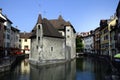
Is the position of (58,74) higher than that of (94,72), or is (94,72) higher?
(58,74)

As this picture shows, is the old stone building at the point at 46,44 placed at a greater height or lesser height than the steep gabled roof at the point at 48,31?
lesser

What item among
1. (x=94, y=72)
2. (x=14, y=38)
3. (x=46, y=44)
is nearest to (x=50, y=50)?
(x=46, y=44)

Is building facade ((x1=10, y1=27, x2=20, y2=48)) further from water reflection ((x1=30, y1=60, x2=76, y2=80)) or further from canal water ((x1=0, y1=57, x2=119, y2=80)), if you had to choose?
water reflection ((x1=30, y1=60, x2=76, y2=80))

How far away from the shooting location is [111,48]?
55.6 m

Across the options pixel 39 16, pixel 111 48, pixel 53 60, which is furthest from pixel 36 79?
pixel 111 48

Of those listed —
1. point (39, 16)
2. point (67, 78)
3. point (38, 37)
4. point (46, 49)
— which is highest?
point (39, 16)

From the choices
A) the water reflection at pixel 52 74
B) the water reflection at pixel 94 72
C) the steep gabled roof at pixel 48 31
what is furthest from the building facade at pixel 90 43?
the water reflection at pixel 52 74

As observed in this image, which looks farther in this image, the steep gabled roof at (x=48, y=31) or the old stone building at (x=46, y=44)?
the steep gabled roof at (x=48, y=31)

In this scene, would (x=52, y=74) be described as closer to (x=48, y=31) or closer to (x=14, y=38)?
(x=48, y=31)

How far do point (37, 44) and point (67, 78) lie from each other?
20609 millimetres

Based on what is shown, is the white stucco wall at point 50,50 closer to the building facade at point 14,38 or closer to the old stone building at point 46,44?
the old stone building at point 46,44

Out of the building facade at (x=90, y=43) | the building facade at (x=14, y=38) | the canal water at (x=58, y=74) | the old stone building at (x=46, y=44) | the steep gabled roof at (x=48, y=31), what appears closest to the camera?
the canal water at (x=58, y=74)

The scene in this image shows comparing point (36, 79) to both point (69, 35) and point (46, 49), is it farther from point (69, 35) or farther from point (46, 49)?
point (69, 35)

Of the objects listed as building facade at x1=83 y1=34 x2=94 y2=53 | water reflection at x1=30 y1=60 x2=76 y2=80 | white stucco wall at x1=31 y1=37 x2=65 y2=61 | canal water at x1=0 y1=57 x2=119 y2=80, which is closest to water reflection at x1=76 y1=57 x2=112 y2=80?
canal water at x1=0 y1=57 x2=119 y2=80
